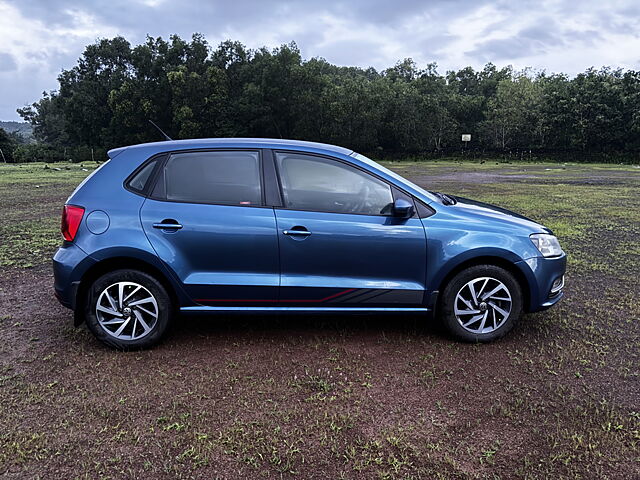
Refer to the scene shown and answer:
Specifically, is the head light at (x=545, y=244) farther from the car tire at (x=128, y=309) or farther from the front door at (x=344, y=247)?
the car tire at (x=128, y=309)

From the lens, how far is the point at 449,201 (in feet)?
15.2

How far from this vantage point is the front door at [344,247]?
396 cm

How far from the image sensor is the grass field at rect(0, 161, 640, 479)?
2684mm

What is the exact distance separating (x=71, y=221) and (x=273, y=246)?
1.61 m

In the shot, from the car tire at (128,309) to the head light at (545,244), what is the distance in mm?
3082

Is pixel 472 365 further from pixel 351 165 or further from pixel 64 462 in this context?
pixel 64 462

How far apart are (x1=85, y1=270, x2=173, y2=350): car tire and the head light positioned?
3.08 meters

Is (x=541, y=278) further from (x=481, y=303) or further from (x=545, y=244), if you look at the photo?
(x=481, y=303)

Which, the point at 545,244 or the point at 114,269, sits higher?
the point at 545,244

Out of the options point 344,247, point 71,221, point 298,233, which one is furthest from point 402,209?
point 71,221

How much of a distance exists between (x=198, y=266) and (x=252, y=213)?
1.97 feet

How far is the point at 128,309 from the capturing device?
3.98m

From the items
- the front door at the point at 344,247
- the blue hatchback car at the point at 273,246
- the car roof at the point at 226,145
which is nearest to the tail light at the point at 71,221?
the blue hatchback car at the point at 273,246

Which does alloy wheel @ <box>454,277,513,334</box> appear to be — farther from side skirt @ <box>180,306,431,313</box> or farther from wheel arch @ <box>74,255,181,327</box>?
wheel arch @ <box>74,255,181,327</box>
